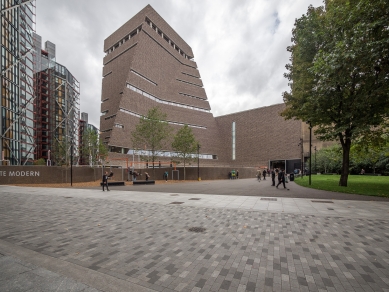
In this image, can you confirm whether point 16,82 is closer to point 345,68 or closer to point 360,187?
point 345,68

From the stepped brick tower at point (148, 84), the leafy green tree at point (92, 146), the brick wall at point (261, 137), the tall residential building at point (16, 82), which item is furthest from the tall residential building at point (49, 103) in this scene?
the brick wall at point (261, 137)

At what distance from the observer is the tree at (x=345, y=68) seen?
9.27 metres

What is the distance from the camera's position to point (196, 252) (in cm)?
434

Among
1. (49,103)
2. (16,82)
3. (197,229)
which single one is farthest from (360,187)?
(49,103)

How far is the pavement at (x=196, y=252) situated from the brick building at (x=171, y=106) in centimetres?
3819

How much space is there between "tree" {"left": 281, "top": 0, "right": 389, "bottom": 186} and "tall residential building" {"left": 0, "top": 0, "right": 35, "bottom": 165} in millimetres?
48698

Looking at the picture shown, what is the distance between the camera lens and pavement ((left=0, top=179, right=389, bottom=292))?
10.5ft

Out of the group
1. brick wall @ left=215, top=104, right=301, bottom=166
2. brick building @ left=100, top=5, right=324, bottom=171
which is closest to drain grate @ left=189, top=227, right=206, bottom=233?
brick building @ left=100, top=5, right=324, bottom=171

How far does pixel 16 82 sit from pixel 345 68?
58.5 m

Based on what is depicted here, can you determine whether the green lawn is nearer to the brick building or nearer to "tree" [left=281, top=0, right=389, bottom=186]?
"tree" [left=281, top=0, right=389, bottom=186]

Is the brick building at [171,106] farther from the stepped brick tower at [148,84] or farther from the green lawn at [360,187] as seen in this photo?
the green lawn at [360,187]

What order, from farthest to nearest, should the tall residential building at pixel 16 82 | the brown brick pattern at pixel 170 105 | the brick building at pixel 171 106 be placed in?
1. the brown brick pattern at pixel 170 105
2. the brick building at pixel 171 106
3. the tall residential building at pixel 16 82

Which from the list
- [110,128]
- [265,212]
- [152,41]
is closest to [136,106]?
[110,128]

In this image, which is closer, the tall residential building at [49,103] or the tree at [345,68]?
the tree at [345,68]
